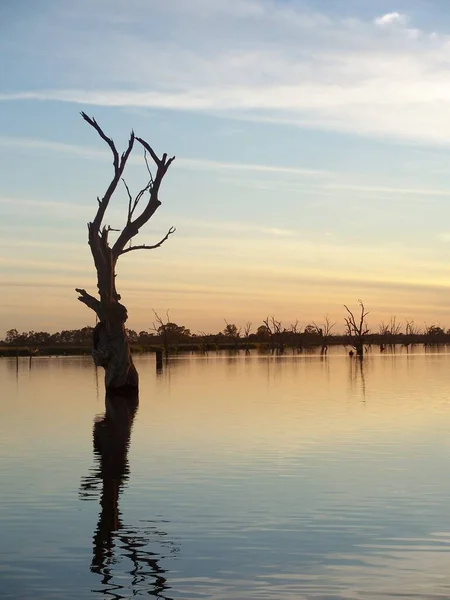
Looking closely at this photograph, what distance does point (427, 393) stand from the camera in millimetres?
29500

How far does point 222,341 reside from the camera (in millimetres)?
128875

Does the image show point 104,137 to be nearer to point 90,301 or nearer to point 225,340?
point 90,301

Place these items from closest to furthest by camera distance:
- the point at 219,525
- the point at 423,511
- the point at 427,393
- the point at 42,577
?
the point at 42,577 → the point at 219,525 → the point at 423,511 → the point at 427,393

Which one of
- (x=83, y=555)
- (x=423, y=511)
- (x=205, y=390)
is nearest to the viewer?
(x=83, y=555)

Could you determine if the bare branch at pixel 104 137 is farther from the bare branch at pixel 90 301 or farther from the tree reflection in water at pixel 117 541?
the tree reflection in water at pixel 117 541

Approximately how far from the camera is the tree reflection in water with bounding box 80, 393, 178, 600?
7527 mm

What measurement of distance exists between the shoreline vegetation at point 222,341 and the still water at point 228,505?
244 feet

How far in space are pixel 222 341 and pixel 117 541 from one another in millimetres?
119821

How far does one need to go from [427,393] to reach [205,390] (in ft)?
24.6

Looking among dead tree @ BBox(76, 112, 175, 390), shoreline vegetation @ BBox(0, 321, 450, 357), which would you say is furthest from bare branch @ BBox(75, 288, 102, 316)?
shoreline vegetation @ BBox(0, 321, 450, 357)

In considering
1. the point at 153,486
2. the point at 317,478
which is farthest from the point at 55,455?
the point at 317,478

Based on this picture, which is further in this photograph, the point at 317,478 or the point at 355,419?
the point at 355,419

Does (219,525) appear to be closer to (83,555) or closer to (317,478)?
(83,555)

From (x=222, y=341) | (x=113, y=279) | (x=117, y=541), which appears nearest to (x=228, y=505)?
(x=117, y=541)
